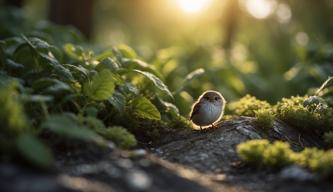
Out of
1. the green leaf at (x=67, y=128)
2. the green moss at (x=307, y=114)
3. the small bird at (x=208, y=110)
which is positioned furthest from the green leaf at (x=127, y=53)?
the green leaf at (x=67, y=128)

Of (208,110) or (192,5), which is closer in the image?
(208,110)

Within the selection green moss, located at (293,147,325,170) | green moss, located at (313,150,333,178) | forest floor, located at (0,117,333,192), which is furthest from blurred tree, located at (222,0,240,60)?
green moss, located at (313,150,333,178)

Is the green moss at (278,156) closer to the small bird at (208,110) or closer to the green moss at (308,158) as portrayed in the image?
the green moss at (308,158)

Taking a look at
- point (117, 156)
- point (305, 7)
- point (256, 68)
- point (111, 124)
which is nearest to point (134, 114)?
point (111, 124)

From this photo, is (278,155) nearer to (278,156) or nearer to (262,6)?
(278,156)

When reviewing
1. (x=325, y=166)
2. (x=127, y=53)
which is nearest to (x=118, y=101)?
(x=127, y=53)

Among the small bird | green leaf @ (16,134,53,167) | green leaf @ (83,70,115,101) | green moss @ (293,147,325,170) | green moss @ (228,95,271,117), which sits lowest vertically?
green leaf @ (16,134,53,167)

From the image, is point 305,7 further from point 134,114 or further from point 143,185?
point 143,185

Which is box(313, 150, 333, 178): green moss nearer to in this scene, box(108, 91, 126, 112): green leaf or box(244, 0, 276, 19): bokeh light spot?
box(108, 91, 126, 112): green leaf
